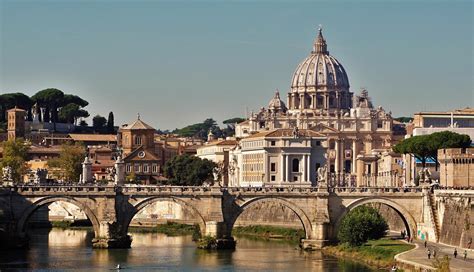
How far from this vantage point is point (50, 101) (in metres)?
174

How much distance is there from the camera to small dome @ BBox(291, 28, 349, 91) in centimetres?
18738

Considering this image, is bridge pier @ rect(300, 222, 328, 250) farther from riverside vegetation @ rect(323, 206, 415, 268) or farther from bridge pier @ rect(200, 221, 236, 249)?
bridge pier @ rect(200, 221, 236, 249)

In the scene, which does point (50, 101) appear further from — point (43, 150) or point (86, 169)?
point (86, 169)

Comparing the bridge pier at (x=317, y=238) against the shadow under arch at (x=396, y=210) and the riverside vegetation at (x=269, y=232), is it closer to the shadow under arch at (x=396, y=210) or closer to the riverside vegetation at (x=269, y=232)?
the shadow under arch at (x=396, y=210)

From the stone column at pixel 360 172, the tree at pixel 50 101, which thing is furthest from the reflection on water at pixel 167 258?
the tree at pixel 50 101

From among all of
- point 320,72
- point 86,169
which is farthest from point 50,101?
point 86,169

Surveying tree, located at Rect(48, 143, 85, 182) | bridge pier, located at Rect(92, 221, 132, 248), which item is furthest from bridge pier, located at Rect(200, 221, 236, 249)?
tree, located at Rect(48, 143, 85, 182)

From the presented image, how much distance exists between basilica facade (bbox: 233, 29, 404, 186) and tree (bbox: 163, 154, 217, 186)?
5545 millimetres

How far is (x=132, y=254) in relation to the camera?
73750mm

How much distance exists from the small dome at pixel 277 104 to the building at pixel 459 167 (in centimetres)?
10098

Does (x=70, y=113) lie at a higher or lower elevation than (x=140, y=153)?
higher

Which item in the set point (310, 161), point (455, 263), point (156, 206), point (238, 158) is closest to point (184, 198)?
point (455, 263)

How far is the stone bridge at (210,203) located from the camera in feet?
251

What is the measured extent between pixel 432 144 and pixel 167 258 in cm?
2673
